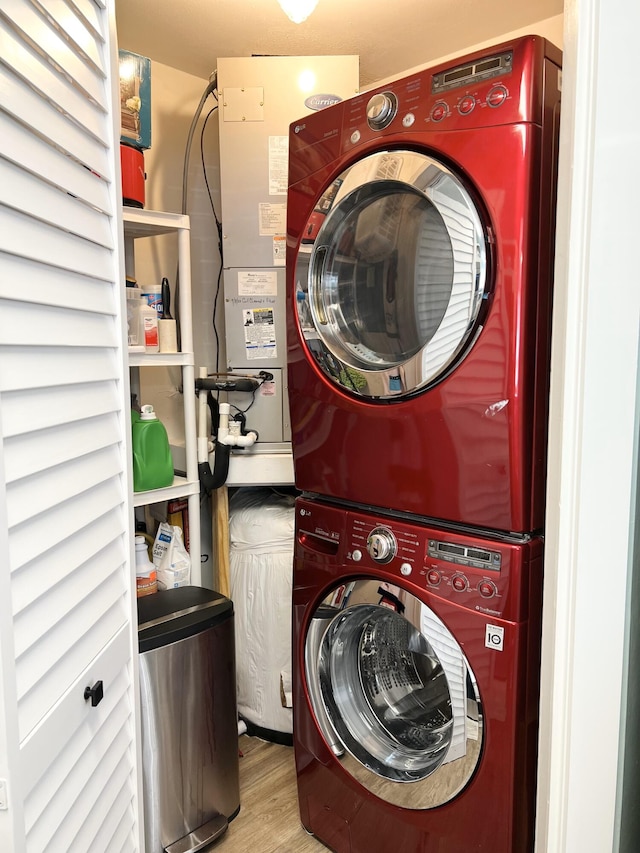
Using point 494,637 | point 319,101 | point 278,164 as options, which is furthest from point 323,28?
point 494,637

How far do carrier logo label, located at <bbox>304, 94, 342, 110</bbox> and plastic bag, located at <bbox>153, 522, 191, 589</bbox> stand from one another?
1406mm

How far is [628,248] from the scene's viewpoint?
93cm

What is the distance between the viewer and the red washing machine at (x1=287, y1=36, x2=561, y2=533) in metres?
1.18

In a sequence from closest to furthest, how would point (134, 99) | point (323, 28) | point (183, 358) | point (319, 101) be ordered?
point (134, 99) → point (183, 358) → point (319, 101) → point (323, 28)

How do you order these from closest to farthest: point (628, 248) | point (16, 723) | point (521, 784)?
1. point (16, 723)
2. point (628, 248)
3. point (521, 784)

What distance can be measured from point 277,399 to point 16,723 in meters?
1.50

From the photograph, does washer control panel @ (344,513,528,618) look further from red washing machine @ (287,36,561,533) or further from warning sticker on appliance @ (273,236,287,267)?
warning sticker on appliance @ (273,236,287,267)

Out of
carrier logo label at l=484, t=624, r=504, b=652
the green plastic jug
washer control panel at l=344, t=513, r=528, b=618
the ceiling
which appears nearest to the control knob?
washer control panel at l=344, t=513, r=528, b=618

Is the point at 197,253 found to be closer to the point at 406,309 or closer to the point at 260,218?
the point at 260,218

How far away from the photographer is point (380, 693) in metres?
1.64

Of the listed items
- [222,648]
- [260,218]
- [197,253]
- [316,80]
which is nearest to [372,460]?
[222,648]

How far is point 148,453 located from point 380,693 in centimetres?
92

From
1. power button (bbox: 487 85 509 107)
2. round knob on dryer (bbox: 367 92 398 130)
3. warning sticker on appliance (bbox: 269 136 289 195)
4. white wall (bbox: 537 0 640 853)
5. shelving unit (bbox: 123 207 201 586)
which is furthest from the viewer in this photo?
warning sticker on appliance (bbox: 269 136 289 195)

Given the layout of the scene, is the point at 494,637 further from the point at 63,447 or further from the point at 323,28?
the point at 323,28
